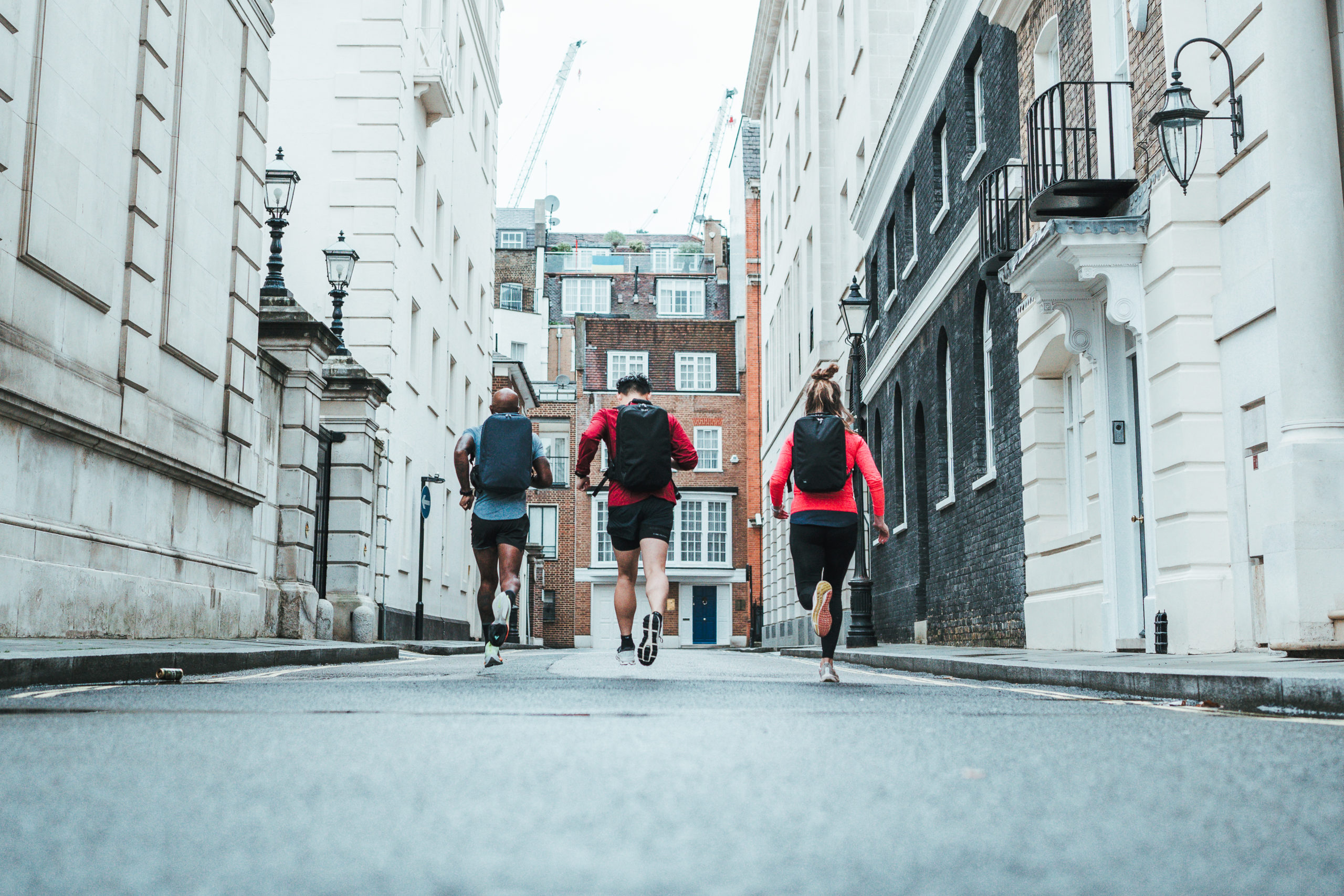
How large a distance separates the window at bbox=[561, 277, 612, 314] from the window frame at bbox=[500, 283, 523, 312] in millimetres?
2673

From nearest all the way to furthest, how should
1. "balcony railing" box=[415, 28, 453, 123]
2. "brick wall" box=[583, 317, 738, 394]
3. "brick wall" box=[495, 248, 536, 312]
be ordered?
1. "balcony railing" box=[415, 28, 453, 123]
2. "brick wall" box=[583, 317, 738, 394]
3. "brick wall" box=[495, 248, 536, 312]

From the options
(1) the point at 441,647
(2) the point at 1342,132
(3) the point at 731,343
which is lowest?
(1) the point at 441,647

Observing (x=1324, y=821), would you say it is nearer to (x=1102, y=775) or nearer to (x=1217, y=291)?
(x=1102, y=775)

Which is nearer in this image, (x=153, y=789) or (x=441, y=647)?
(x=153, y=789)

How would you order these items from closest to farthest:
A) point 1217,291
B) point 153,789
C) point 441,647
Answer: point 153,789
point 1217,291
point 441,647

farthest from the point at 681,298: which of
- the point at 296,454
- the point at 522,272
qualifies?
the point at 296,454

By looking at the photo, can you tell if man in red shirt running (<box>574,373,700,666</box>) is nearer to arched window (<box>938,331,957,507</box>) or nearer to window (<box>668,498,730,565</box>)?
arched window (<box>938,331,957,507</box>)

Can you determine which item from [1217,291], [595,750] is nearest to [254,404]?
[1217,291]

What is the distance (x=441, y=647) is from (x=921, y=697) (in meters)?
13.0

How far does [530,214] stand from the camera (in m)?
88.2

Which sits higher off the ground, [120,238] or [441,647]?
[120,238]

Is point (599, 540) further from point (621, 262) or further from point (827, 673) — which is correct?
point (827, 673)

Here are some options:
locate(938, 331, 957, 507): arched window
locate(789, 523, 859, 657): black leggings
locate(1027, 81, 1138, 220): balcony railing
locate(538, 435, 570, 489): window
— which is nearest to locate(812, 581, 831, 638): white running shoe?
locate(789, 523, 859, 657): black leggings

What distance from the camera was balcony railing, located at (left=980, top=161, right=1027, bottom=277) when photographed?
13328 millimetres
